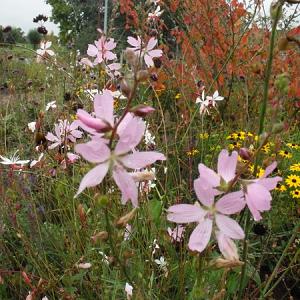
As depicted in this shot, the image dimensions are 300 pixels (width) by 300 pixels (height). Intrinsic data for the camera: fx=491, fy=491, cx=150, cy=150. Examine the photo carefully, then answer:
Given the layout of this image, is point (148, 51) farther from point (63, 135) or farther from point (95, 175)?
point (95, 175)

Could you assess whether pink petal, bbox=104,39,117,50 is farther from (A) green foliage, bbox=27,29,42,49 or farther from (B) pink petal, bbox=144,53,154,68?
(A) green foliage, bbox=27,29,42,49

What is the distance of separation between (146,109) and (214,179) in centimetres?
14

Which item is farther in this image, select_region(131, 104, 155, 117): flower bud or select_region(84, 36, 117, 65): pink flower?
select_region(84, 36, 117, 65): pink flower

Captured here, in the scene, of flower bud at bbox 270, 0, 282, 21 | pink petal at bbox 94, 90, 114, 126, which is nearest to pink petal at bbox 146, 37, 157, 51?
flower bud at bbox 270, 0, 282, 21

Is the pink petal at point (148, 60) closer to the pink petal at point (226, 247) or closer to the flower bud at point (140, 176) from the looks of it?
the flower bud at point (140, 176)

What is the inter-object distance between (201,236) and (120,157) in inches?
6.5

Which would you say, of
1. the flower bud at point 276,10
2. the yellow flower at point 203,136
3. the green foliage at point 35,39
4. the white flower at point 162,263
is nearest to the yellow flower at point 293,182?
the yellow flower at point 203,136

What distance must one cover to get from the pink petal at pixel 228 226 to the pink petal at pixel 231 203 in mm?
12

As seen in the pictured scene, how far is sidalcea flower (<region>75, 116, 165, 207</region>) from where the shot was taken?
0.66 m

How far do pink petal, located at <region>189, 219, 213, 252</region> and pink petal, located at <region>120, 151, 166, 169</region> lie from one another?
0.39 feet

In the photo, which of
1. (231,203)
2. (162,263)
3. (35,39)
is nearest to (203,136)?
(162,263)

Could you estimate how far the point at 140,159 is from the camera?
0.71 m

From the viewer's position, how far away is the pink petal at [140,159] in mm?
691

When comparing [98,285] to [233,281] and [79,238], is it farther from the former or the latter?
[233,281]
